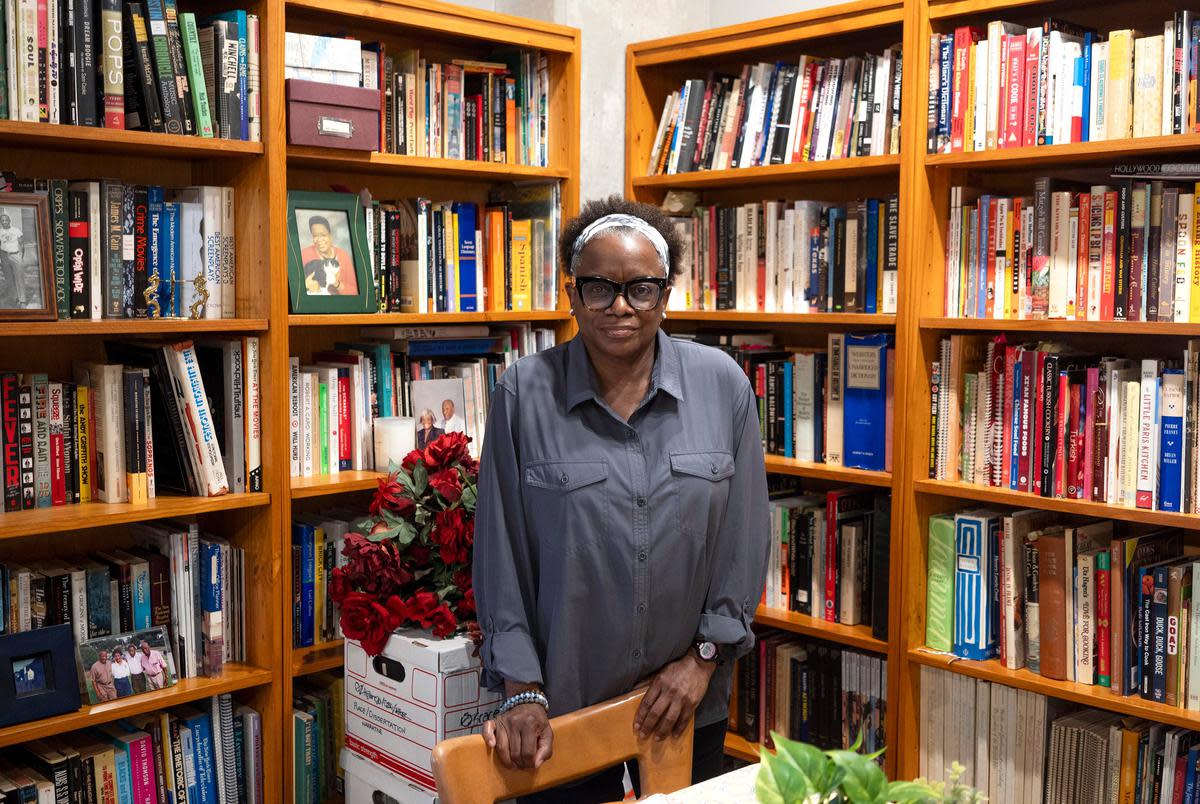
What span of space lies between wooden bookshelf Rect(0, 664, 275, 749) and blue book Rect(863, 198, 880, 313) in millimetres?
1605

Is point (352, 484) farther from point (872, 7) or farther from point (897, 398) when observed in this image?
point (872, 7)

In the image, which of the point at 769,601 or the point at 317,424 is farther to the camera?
the point at 769,601

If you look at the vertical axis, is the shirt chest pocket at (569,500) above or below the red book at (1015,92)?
below

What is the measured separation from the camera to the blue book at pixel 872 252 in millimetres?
2695

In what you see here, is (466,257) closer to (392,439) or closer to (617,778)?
(392,439)

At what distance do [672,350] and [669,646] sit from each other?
0.51 metres

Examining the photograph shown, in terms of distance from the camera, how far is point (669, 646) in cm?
198

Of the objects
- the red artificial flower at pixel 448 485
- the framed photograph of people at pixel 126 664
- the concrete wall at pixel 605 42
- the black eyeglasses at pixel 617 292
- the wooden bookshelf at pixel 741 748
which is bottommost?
the wooden bookshelf at pixel 741 748

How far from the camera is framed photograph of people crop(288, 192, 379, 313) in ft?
8.46

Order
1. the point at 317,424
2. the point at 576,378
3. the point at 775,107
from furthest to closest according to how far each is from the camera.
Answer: the point at 775,107 < the point at 317,424 < the point at 576,378

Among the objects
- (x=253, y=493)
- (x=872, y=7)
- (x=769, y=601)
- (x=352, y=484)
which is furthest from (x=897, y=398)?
(x=253, y=493)

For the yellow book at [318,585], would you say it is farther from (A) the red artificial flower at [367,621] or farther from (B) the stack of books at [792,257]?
(B) the stack of books at [792,257]

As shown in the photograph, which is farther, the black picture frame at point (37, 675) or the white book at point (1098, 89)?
the white book at point (1098, 89)

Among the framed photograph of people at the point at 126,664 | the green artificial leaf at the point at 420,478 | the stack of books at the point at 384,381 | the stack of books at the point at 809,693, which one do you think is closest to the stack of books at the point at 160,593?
the framed photograph of people at the point at 126,664
